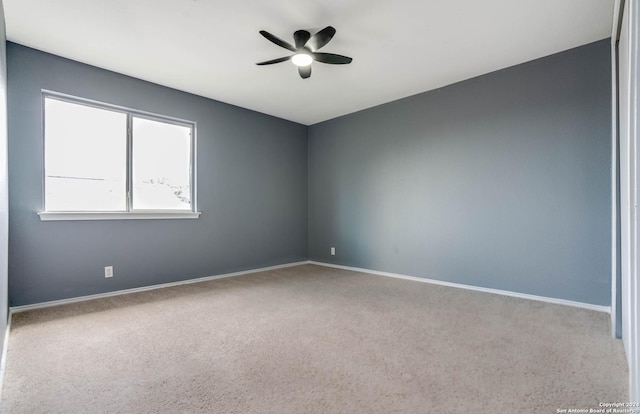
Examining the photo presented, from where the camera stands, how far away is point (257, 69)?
338 centimetres

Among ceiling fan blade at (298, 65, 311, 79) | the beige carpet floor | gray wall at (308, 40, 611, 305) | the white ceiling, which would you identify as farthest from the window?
gray wall at (308, 40, 611, 305)

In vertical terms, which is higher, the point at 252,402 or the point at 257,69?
the point at 257,69

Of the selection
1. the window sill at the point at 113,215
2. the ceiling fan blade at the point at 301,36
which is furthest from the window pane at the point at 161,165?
the ceiling fan blade at the point at 301,36

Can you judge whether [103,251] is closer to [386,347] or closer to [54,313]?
[54,313]

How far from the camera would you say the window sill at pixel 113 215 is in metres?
3.02

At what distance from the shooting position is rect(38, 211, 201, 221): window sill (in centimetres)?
302

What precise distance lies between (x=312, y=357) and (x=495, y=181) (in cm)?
288

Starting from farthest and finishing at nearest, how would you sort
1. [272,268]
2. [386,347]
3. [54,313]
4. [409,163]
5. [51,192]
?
1. [272,268]
2. [409,163]
3. [51,192]
4. [54,313]
5. [386,347]

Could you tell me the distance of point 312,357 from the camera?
197cm

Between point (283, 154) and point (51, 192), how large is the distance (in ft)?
10.3

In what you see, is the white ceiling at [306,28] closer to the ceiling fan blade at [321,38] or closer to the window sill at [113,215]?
the ceiling fan blade at [321,38]

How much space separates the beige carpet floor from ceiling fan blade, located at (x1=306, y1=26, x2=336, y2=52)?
7.79 ft

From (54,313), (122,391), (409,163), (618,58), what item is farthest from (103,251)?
(618,58)

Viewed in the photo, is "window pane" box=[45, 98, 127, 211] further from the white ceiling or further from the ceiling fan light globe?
the ceiling fan light globe
